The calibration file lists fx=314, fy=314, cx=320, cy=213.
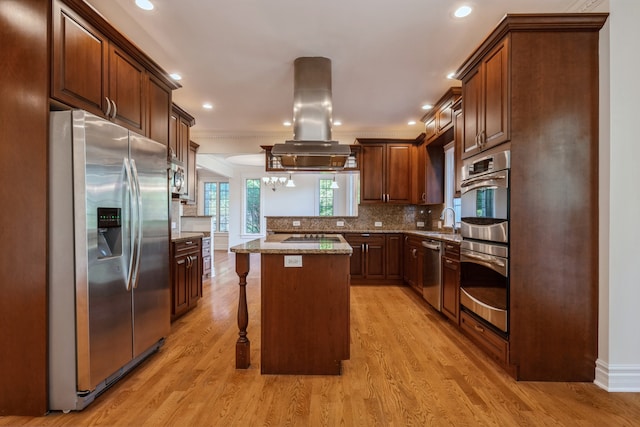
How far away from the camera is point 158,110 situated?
2.77 metres

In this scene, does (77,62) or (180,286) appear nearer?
(77,62)

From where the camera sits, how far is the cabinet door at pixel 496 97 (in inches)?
87.4

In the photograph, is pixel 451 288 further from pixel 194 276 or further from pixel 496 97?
pixel 194 276

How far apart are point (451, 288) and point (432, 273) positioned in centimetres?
54

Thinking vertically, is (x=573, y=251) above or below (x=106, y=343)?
above

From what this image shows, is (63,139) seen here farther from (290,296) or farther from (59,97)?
(290,296)

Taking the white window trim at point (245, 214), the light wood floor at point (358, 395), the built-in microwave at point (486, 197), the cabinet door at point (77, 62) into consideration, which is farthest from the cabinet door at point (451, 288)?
the white window trim at point (245, 214)

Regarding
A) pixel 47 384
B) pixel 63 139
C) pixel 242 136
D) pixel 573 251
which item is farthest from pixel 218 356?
pixel 242 136

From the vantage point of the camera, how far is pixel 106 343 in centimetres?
193

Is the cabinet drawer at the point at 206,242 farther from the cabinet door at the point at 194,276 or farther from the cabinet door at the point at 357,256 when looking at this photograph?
the cabinet door at the point at 357,256

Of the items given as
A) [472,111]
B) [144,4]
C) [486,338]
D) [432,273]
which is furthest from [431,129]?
[144,4]

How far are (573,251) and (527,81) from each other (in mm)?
1206

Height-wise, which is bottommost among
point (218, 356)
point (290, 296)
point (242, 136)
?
point (218, 356)

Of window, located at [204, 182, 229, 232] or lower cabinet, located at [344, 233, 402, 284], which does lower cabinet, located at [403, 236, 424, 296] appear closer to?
lower cabinet, located at [344, 233, 402, 284]
